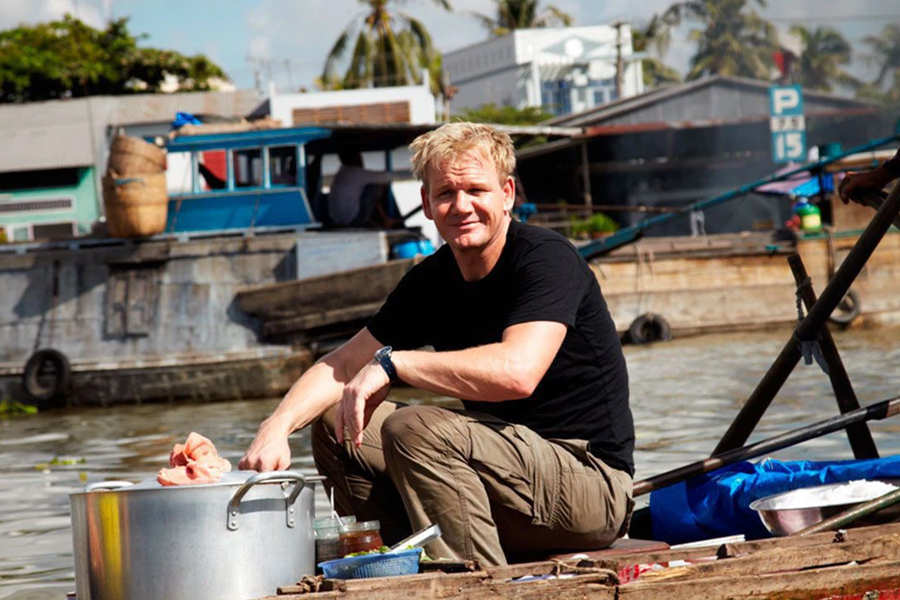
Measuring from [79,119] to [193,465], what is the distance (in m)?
34.0

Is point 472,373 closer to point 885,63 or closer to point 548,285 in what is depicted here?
point 548,285

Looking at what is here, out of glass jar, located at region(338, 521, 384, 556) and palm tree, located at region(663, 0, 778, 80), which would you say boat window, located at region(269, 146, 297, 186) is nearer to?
glass jar, located at region(338, 521, 384, 556)

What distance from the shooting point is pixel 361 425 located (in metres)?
3.23

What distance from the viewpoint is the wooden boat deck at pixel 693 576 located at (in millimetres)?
2988

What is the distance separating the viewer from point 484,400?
3.29 m

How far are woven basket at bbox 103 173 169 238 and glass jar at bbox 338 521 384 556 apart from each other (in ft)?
36.9

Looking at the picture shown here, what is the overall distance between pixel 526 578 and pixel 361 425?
0.59 metres

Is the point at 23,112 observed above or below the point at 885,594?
above

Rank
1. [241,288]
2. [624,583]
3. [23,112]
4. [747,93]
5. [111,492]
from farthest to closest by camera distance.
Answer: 1. [23,112]
2. [747,93]
3. [241,288]
4. [624,583]
5. [111,492]

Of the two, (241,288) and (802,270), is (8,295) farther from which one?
(802,270)

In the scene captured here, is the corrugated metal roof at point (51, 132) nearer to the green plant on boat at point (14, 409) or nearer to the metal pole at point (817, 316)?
the green plant on boat at point (14, 409)

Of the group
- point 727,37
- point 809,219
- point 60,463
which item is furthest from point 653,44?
point 60,463

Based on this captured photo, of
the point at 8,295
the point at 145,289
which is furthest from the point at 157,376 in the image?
the point at 8,295

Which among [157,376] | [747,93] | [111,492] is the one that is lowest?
[157,376]
